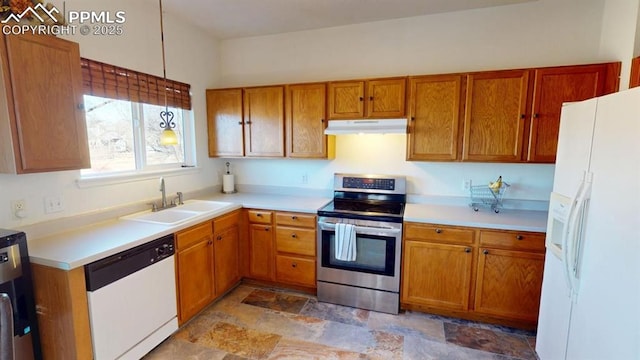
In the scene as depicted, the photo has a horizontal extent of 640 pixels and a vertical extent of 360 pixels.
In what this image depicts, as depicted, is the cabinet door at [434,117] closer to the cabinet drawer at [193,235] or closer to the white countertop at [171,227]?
the white countertop at [171,227]

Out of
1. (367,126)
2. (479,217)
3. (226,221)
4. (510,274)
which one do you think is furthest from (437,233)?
(226,221)

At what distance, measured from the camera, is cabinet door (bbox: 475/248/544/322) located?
2301 mm

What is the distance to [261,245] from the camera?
3033mm

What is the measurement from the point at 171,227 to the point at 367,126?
1.86 metres

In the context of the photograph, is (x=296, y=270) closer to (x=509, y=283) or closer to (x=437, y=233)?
(x=437, y=233)

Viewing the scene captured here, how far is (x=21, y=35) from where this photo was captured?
162 centimetres

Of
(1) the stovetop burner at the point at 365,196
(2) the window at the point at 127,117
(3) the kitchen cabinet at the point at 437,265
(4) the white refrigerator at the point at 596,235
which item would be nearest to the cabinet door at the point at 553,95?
(4) the white refrigerator at the point at 596,235

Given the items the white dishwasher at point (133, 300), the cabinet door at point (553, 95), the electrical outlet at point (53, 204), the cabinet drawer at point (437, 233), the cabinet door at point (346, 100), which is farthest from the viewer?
the cabinet door at point (346, 100)

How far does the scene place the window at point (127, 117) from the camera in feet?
7.45

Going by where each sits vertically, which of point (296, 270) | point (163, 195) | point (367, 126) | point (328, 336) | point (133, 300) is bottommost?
point (328, 336)

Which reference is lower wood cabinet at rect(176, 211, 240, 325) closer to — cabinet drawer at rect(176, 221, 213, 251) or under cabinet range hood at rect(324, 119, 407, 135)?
cabinet drawer at rect(176, 221, 213, 251)

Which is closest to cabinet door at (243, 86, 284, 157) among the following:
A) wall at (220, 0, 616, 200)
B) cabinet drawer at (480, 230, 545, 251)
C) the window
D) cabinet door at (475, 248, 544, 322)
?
wall at (220, 0, 616, 200)

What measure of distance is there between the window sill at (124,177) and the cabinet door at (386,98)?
2006mm

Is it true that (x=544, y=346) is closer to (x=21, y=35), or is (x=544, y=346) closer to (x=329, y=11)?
(x=329, y=11)
